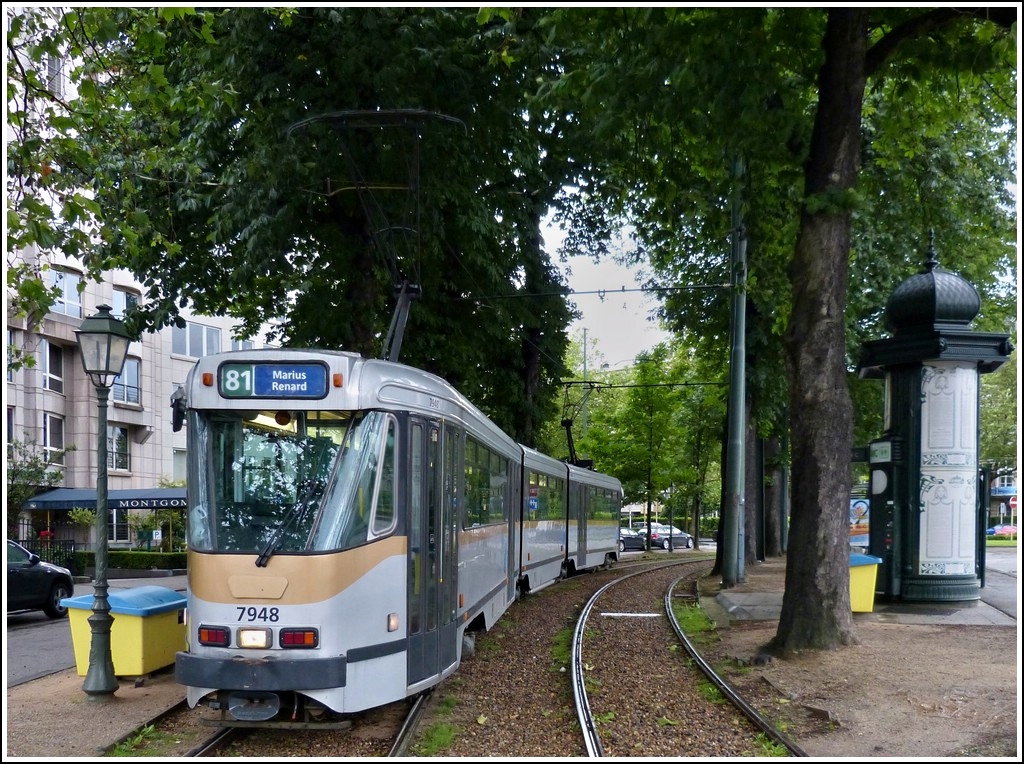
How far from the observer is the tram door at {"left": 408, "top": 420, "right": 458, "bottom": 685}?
860 centimetres

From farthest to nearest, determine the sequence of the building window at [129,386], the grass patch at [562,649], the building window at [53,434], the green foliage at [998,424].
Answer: the building window at [129,386], the green foliage at [998,424], the building window at [53,434], the grass patch at [562,649]

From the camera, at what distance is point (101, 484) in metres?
10.2

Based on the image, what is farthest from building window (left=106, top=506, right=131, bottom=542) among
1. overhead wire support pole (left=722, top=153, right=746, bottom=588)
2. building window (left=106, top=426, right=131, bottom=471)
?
overhead wire support pole (left=722, top=153, right=746, bottom=588)

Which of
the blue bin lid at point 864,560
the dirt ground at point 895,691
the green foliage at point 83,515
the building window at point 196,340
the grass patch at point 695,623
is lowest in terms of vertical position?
the green foliage at point 83,515

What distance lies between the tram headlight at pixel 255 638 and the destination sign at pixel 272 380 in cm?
181

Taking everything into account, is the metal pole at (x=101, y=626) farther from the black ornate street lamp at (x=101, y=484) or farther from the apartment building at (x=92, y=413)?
the apartment building at (x=92, y=413)

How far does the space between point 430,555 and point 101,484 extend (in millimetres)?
3631

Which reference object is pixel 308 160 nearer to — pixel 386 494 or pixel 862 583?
pixel 386 494

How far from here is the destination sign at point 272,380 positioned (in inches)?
316

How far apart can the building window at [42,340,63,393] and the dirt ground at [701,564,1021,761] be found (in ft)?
92.3

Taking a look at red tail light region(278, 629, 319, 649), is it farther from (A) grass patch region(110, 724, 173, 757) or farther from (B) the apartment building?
(B) the apartment building

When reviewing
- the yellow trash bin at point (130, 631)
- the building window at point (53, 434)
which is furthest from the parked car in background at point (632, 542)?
the yellow trash bin at point (130, 631)

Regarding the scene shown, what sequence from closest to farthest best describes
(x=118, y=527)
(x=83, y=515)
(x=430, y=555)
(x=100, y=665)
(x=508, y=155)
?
(x=430, y=555) < (x=100, y=665) < (x=508, y=155) < (x=83, y=515) < (x=118, y=527)

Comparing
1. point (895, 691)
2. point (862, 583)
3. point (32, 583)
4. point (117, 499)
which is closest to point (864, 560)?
point (862, 583)
